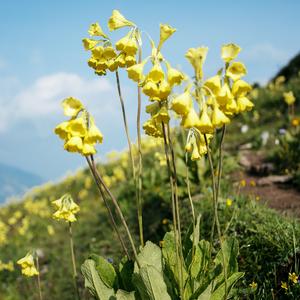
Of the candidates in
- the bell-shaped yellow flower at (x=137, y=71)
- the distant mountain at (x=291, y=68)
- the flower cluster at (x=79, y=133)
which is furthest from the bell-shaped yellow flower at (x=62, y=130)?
the distant mountain at (x=291, y=68)

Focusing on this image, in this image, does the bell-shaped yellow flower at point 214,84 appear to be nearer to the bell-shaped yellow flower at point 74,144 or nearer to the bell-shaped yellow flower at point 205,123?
the bell-shaped yellow flower at point 205,123

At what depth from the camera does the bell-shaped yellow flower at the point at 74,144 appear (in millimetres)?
2111

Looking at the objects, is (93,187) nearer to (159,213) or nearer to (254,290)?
(159,213)

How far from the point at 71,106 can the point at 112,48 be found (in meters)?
0.52

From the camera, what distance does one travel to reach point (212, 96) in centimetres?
195

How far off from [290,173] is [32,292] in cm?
440

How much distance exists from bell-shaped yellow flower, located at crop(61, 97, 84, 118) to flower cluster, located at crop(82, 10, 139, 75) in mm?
382

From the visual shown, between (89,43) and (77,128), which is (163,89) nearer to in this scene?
(77,128)

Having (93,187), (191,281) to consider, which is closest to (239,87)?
(191,281)

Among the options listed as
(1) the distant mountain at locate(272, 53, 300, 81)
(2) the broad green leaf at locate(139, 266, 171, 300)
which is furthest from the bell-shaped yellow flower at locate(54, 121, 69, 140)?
(1) the distant mountain at locate(272, 53, 300, 81)

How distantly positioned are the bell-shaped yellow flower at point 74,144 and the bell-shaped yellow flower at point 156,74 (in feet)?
1.55

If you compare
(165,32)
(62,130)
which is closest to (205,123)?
(165,32)

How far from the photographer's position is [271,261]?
355cm

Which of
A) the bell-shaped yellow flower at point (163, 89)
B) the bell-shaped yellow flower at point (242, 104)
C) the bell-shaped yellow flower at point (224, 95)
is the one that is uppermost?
the bell-shaped yellow flower at point (163, 89)
